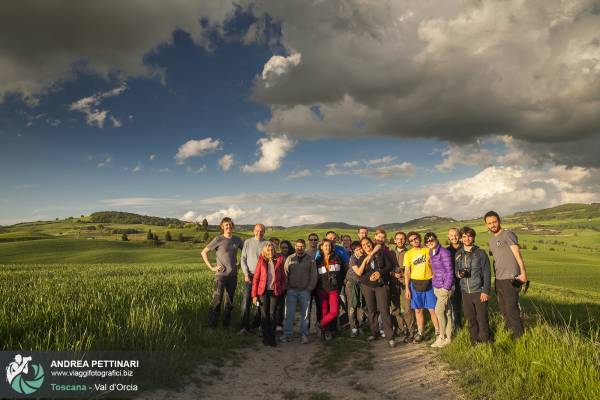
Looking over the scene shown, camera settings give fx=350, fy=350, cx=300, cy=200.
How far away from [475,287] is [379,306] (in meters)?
2.24

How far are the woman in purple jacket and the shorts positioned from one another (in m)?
0.24

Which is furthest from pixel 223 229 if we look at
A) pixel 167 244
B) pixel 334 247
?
pixel 167 244

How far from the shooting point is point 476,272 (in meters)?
7.49

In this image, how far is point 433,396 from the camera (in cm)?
557

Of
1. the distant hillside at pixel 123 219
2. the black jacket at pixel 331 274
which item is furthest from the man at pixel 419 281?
the distant hillside at pixel 123 219

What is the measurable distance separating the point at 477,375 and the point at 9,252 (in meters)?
69.2

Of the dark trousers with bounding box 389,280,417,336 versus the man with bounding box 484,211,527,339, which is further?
the dark trousers with bounding box 389,280,417,336

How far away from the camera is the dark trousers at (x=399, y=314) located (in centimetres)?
903

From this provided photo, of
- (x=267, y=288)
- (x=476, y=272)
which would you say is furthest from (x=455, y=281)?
(x=267, y=288)

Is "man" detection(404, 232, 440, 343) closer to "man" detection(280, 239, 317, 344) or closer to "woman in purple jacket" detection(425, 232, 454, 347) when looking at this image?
"woman in purple jacket" detection(425, 232, 454, 347)

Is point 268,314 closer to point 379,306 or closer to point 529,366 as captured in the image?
point 379,306

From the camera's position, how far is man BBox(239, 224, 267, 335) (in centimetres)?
901

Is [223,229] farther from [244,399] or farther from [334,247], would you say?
[244,399]

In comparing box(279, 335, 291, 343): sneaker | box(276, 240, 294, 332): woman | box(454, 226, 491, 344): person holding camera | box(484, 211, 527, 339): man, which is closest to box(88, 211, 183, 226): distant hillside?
box(276, 240, 294, 332): woman
